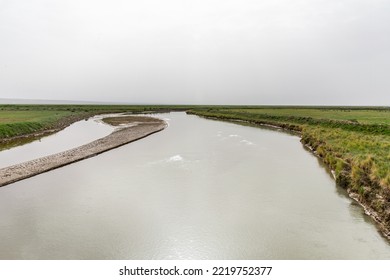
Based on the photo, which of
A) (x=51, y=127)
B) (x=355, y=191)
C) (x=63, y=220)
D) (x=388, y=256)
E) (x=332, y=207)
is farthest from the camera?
(x=51, y=127)

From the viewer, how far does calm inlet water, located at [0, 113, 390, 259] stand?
9961 millimetres

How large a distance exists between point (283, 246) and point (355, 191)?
7.15 m

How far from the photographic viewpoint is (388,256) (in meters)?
9.55

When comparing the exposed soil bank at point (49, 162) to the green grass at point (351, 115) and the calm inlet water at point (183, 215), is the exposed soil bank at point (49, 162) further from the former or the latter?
the green grass at point (351, 115)

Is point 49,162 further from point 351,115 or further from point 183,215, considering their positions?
point 351,115

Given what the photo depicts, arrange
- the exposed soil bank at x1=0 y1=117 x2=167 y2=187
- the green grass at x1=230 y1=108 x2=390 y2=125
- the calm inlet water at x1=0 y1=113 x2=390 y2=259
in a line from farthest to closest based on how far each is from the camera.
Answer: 1. the green grass at x1=230 y1=108 x2=390 y2=125
2. the exposed soil bank at x1=0 y1=117 x2=167 y2=187
3. the calm inlet water at x1=0 y1=113 x2=390 y2=259

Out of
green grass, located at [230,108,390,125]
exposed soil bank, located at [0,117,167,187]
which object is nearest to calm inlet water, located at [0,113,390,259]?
exposed soil bank, located at [0,117,167,187]

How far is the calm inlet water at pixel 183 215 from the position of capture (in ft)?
32.7

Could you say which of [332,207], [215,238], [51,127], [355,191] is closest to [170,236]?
[215,238]

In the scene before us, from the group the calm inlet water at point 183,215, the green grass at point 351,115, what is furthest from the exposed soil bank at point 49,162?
the green grass at point 351,115

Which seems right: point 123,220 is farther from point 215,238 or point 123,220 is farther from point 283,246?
point 283,246

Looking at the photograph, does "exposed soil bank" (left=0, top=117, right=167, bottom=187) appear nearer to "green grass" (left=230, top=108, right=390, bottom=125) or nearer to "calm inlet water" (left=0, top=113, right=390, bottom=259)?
"calm inlet water" (left=0, top=113, right=390, bottom=259)

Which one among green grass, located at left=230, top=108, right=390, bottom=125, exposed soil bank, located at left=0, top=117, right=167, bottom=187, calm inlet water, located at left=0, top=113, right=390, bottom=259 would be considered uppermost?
green grass, located at left=230, top=108, right=390, bottom=125

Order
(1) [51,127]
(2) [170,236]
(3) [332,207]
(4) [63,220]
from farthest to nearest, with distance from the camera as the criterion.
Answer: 1. (1) [51,127]
2. (3) [332,207]
3. (4) [63,220]
4. (2) [170,236]
